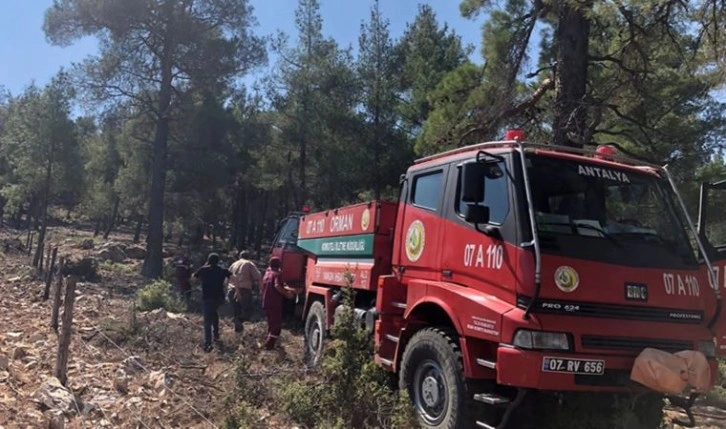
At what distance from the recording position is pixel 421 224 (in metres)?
6.98

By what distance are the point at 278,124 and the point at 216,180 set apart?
4.37 meters

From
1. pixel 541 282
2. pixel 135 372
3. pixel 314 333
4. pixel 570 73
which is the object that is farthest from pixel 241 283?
pixel 541 282

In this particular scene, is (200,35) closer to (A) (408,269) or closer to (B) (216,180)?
(B) (216,180)

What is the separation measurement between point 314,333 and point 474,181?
5262 mm

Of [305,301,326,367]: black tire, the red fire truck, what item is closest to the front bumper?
the red fire truck

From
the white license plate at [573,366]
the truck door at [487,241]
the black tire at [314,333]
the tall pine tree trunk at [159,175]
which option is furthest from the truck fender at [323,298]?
the tall pine tree trunk at [159,175]

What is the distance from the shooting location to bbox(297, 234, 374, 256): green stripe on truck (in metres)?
8.43

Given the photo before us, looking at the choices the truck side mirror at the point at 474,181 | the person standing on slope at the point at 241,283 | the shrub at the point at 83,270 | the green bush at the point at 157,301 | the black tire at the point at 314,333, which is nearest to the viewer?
the truck side mirror at the point at 474,181

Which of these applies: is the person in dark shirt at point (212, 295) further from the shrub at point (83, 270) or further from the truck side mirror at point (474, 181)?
the shrub at point (83, 270)

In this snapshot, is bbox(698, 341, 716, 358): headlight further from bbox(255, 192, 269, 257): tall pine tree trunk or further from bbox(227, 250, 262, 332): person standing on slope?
bbox(255, 192, 269, 257): tall pine tree trunk

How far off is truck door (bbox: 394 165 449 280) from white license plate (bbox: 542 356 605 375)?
64.4 inches

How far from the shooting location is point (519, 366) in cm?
500

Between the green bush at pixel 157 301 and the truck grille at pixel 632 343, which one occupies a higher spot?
the truck grille at pixel 632 343

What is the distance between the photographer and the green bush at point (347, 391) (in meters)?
6.68
